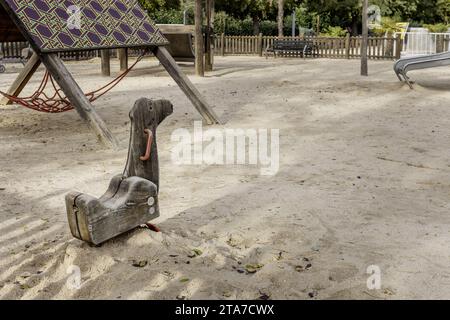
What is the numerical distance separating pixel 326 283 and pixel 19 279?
77.6 inches

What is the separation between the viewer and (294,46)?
23.8 metres

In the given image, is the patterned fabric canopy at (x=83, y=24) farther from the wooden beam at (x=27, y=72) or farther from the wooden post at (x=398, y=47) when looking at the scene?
the wooden post at (x=398, y=47)

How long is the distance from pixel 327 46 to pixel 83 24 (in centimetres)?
1799

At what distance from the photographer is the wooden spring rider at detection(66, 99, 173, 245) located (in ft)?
12.3

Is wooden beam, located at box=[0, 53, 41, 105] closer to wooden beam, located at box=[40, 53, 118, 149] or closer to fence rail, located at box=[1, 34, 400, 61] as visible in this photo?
wooden beam, located at box=[40, 53, 118, 149]

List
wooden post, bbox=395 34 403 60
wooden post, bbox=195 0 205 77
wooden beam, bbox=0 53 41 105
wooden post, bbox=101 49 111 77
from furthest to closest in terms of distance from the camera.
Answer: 1. wooden post, bbox=395 34 403 60
2. wooden post, bbox=101 49 111 77
3. wooden post, bbox=195 0 205 77
4. wooden beam, bbox=0 53 41 105

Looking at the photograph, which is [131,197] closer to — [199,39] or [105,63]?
[199,39]

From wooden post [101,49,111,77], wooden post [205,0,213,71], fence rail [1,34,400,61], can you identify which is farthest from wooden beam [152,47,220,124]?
fence rail [1,34,400,61]

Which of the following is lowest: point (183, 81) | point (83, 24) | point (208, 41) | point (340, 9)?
point (183, 81)

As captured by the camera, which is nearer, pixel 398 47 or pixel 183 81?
pixel 183 81

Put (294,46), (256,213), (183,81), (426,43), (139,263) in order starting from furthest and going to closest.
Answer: (294,46)
(426,43)
(183,81)
(256,213)
(139,263)

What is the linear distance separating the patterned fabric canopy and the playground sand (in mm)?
1381

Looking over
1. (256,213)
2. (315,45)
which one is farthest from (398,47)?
(256,213)
